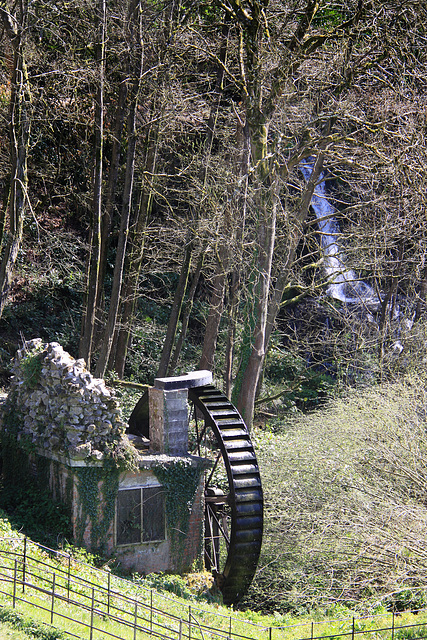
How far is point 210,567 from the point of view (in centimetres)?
1452

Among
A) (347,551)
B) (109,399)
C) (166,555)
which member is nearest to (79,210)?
(109,399)

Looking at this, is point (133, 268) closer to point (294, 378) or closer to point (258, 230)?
point (258, 230)

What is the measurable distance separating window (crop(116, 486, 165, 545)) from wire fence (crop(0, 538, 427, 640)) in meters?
1.17

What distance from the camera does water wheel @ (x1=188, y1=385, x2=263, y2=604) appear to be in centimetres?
1309

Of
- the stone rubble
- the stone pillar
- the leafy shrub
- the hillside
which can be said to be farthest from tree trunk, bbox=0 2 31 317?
the leafy shrub

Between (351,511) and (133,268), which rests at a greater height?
(133,268)

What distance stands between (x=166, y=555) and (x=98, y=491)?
6.52 ft

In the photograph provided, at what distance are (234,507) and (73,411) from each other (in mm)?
3632

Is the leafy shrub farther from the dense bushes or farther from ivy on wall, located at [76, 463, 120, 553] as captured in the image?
ivy on wall, located at [76, 463, 120, 553]

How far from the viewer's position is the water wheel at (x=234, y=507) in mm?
13086

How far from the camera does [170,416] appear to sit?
1373 cm

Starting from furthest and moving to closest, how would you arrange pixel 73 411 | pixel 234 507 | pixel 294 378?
pixel 294 378
pixel 234 507
pixel 73 411

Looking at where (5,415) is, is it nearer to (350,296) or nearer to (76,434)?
(76,434)

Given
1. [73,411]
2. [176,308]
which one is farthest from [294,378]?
[73,411]
